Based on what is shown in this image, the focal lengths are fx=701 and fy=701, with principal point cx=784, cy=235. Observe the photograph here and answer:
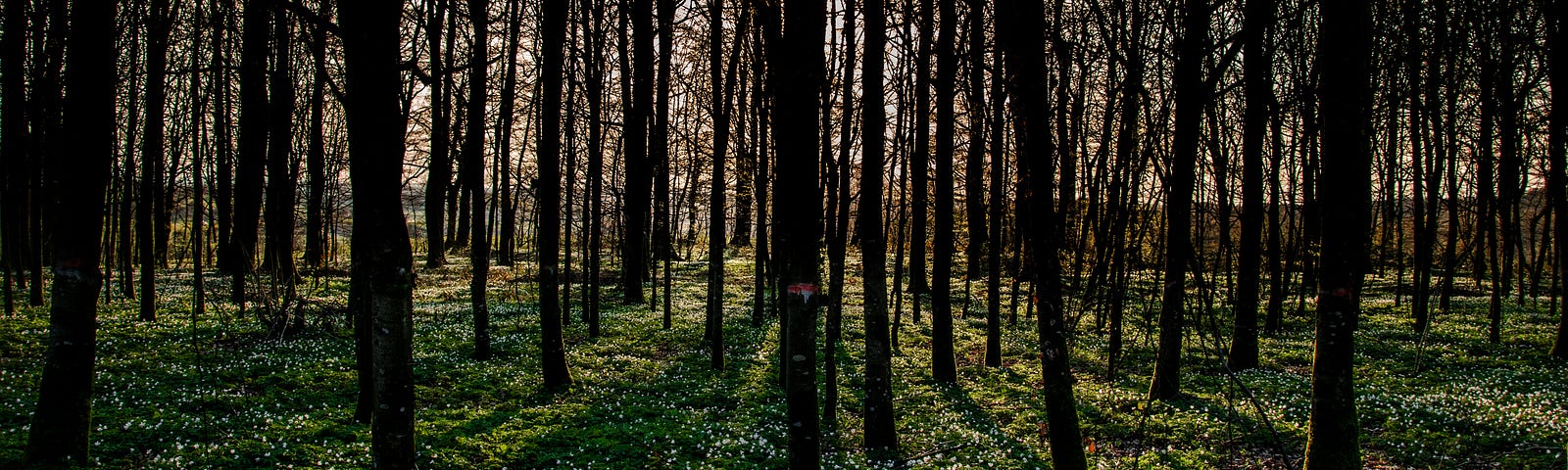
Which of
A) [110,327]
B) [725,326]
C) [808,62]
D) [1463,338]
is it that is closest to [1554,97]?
[1463,338]

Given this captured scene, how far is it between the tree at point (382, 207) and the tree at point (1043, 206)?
522cm

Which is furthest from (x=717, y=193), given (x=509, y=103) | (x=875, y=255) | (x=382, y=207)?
(x=382, y=207)

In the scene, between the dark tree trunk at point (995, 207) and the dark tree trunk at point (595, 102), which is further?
the dark tree trunk at point (595, 102)

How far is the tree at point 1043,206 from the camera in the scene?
241 inches

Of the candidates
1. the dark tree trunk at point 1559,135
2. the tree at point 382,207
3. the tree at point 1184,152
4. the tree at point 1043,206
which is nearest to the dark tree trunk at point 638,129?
the tree at point 382,207

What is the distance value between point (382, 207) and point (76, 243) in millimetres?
3716

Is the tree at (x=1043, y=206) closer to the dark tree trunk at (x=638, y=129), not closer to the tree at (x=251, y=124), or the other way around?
the dark tree trunk at (x=638, y=129)

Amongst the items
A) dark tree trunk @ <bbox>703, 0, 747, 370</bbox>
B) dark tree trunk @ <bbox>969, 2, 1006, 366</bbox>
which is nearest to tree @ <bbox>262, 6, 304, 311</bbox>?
dark tree trunk @ <bbox>703, 0, 747, 370</bbox>

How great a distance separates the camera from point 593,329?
1820 centimetres

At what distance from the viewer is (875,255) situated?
9266 millimetres

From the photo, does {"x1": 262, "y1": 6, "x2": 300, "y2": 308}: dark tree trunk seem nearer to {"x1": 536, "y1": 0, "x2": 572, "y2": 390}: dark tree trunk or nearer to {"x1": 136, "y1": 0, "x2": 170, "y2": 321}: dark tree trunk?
{"x1": 136, "y1": 0, "x2": 170, "y2": 321}: dark tree trunk

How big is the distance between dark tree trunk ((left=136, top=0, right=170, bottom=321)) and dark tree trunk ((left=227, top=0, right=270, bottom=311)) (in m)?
1.58

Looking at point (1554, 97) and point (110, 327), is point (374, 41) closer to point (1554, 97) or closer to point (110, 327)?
point (110, 327)

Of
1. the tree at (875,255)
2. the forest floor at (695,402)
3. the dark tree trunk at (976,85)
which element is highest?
the dark tree trunk at (976,85)
